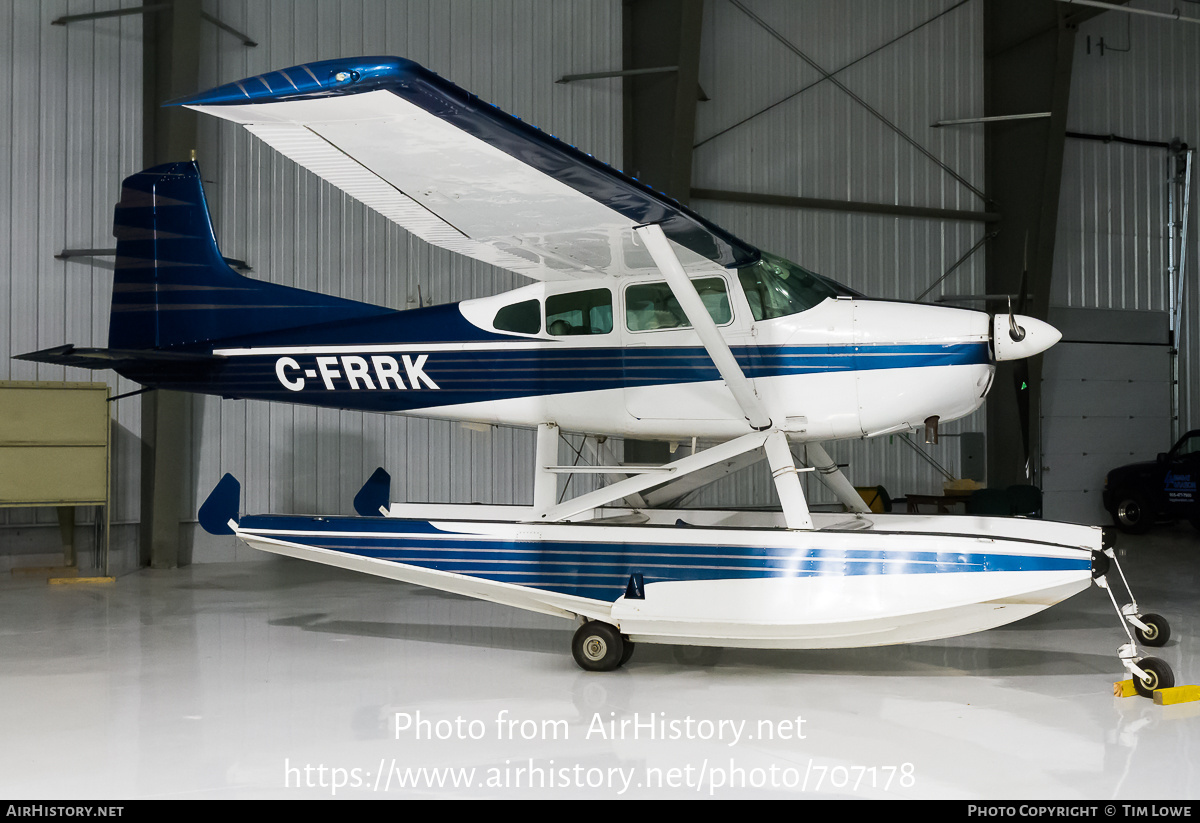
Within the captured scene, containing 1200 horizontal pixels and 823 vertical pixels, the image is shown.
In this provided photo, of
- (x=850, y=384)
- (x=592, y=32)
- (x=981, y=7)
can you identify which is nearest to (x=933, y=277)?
(x=981, y=7)

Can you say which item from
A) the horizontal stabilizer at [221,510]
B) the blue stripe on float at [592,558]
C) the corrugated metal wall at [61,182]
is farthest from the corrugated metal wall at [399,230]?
the blue stripe on float at [592,558]

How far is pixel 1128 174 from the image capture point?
12719 millimetres

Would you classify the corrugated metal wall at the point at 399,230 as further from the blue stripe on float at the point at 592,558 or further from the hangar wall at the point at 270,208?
the blue stripe on float at the point at 592,558

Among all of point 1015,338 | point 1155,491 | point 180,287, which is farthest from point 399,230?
point 1155,491

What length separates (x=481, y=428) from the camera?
6262 mm

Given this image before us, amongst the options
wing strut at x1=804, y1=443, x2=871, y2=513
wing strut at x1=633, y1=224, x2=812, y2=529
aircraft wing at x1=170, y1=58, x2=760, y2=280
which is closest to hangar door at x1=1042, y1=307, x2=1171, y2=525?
wing strut at x1=804, y1=443, x2=871, y2=513

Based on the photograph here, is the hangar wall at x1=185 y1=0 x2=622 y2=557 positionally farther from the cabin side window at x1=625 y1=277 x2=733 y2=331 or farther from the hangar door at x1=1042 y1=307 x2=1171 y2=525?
the hangar door at x1=1042 y1=307 x2=1171 y2=525

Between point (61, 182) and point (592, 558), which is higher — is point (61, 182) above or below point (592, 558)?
above

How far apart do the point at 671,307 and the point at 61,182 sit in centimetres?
655

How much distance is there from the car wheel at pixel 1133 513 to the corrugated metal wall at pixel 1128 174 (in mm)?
1849

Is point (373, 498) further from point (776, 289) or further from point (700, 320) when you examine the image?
point (776, 289)

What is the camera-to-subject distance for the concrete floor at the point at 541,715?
3.11 meters

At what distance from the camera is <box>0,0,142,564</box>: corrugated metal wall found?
8.44 metres

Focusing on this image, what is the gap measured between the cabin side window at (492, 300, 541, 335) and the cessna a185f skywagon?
19 mm
